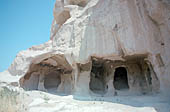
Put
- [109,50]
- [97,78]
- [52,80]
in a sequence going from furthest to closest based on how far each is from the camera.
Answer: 1. [52,80]
2. [97,78]
3. [109,50]

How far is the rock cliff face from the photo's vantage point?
7.41 m

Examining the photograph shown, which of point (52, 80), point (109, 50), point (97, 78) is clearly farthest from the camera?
point (52, 80)

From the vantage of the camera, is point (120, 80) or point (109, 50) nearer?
point (109, 50)

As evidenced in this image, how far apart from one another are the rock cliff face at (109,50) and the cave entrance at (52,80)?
1.30m

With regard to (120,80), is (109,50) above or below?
above

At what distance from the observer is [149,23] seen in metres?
7.75

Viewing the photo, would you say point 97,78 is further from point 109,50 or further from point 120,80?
A: point 109,50

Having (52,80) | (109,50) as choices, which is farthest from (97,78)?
(52,80)

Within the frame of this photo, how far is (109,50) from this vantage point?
27.5 feet

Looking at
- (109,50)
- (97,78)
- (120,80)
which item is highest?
(109,50)

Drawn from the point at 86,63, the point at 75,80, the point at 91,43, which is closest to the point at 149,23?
the point at 91,43

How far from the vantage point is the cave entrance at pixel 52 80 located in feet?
44.9

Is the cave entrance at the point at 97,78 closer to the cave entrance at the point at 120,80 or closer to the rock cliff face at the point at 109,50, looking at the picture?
the rock cliff face at the point at 109,50

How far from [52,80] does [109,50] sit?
8.06 meters
